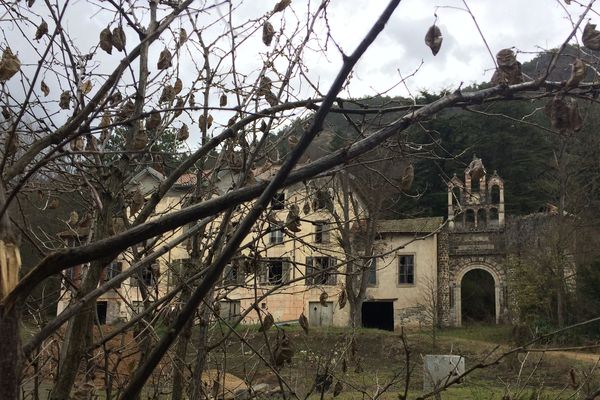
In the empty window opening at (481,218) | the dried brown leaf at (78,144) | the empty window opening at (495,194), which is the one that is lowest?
the dried brown leaf at (78,144)

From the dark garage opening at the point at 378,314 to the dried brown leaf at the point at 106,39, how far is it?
26.5 meters

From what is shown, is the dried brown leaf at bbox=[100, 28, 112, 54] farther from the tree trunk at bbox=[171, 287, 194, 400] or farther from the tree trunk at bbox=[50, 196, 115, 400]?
the tree trunk at bbox=[171, 287, 194, 400]

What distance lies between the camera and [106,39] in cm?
255

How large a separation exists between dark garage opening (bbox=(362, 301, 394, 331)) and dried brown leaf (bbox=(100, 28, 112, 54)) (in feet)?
86.8

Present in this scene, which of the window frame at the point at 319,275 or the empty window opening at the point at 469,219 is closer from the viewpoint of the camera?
the window frame at the point at 319,275

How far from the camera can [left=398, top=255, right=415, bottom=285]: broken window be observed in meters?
27.4

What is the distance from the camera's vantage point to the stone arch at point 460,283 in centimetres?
2581

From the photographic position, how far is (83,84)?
2.93 metres

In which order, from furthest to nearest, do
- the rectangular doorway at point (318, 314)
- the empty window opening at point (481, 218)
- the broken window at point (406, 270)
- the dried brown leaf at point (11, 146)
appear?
the broken window at point (406, 270) → the empty window opening at point (481, 218) → the rectangular doorway at point (318, 314) → the dried brown leaf at point (11, 146)

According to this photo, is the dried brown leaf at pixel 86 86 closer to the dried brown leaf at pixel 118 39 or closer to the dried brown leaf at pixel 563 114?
the dried brown leaf at pixel 118 39

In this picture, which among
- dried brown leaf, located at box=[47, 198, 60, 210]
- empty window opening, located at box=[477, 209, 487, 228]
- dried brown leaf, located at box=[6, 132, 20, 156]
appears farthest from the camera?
empty window opening, located at box=[477, 209, 487, 228]

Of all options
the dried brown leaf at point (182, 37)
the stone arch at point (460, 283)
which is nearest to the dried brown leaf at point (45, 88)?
the dried brown leaf at point (182, 37)

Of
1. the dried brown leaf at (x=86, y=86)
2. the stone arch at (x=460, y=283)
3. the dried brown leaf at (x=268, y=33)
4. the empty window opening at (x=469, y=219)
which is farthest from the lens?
the empty window opening at (x=469, y=219)

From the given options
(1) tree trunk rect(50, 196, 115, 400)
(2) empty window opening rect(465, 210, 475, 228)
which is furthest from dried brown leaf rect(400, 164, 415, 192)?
(2) empty window opening rect(465, 210, 475, 228)
